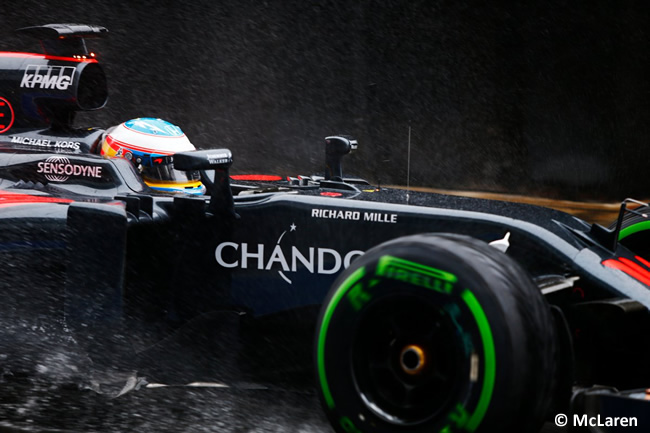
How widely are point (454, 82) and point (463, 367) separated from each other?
242 inches

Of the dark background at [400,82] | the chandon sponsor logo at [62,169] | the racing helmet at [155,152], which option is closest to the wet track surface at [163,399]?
the chandon sponsor logo at [62,169]

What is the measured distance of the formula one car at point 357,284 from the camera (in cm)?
257

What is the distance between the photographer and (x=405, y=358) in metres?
2.71

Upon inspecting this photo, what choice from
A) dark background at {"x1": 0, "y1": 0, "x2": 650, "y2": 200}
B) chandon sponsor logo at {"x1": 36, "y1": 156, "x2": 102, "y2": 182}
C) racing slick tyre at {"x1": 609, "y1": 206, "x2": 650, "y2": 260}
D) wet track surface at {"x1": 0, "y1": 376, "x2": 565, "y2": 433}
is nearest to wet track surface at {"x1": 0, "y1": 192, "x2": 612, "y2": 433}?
wet track surface at {"x1": 0, "y1": 376, "x2": 565, "y2": 433}

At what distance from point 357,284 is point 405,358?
0.27m

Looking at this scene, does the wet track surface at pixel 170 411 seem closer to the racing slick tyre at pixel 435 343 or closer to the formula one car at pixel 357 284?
the formula one car at pixel 357 284

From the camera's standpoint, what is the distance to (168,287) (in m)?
3.67

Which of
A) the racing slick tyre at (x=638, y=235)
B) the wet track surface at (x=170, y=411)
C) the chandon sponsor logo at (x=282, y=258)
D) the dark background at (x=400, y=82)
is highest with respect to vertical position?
the dark background at (x=400, y=82)

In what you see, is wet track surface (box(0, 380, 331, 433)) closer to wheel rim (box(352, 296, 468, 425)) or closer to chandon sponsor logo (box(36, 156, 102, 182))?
wheel rim (box(352, 296, 468, 425))

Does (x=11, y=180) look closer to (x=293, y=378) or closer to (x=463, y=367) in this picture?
(x=293, y=378)

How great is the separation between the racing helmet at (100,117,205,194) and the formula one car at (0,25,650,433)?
6.9 inches

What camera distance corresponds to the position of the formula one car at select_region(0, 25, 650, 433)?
257cm

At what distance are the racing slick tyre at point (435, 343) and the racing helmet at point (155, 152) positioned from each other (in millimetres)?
1866

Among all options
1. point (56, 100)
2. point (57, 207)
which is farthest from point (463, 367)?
point (56, 100)
